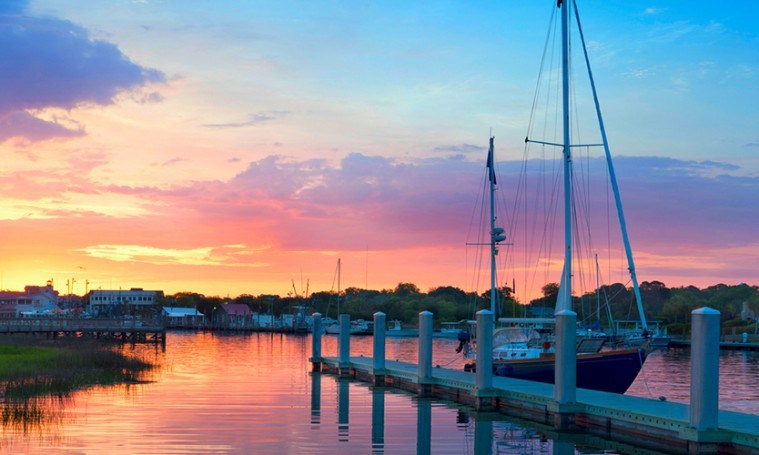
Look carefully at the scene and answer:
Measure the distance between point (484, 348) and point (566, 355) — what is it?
13.4 feet

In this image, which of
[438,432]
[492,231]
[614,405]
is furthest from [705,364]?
[492,231]

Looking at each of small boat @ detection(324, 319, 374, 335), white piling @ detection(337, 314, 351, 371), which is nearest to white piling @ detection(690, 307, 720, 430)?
white piling @ detection(337, 314, 351, 371)

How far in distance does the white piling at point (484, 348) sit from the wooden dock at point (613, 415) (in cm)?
35

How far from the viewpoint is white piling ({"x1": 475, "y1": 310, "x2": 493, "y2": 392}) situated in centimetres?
2747

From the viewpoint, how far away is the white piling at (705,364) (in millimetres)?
18625

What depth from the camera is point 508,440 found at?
74.0ft

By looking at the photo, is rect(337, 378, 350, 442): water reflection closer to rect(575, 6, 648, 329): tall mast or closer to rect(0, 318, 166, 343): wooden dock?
rect(575, 6, 648, 329): tall mast

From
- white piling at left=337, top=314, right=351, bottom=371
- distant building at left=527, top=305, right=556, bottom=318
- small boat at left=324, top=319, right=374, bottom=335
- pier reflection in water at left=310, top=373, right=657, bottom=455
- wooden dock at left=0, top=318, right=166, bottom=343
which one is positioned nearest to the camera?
pier reflection in water at left=310, top=373, right=657, bottom=455

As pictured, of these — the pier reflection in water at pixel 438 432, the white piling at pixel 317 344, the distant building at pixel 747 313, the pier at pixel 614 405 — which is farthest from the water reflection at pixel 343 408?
the distant building at pixel 747 313

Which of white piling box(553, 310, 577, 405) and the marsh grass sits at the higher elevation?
white piling box(553, 310, 577, 405)

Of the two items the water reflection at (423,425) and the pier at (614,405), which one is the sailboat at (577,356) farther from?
the water reflection at (423,425)

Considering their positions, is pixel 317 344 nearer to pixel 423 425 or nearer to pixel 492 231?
pixel 492 231

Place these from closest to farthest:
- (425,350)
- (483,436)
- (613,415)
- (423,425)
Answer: (613,415)
(483,436)
(423,425)
(425,350)

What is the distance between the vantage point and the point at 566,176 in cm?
3700
